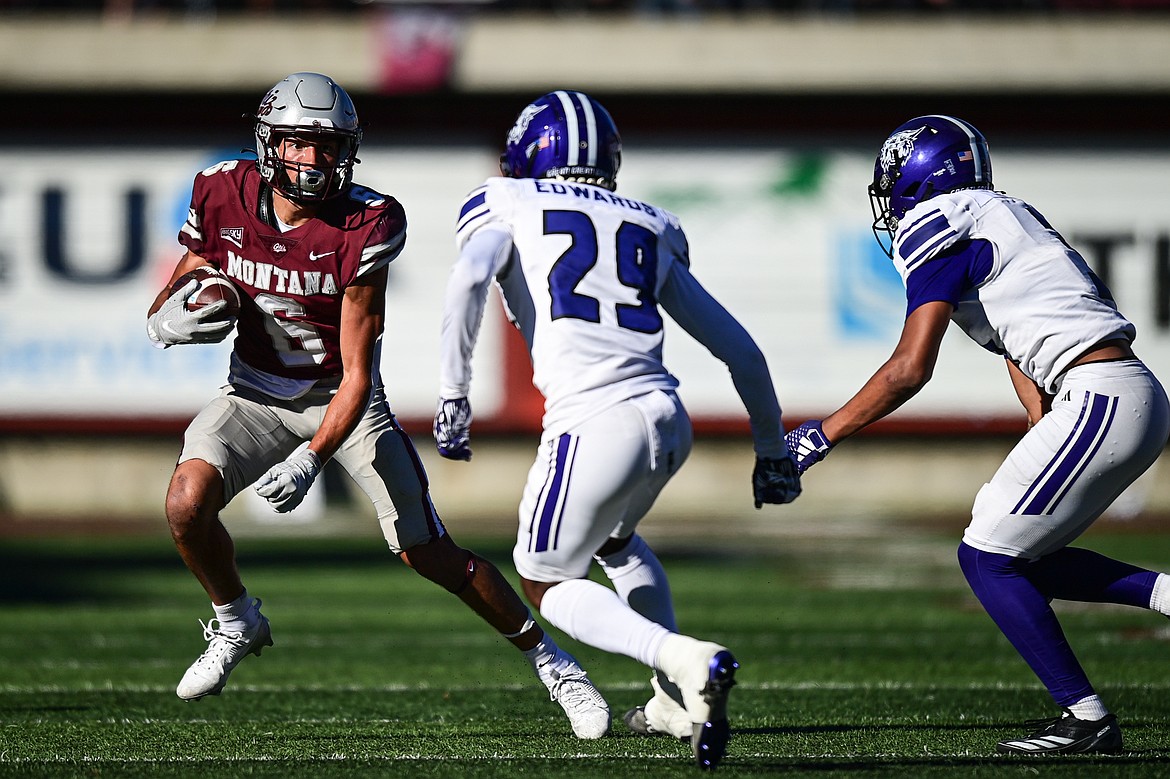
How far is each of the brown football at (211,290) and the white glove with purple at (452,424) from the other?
1.08 metres

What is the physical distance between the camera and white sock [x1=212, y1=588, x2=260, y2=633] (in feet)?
16.3

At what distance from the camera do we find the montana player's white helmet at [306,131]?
496 cm

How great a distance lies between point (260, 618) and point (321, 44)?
12901mm

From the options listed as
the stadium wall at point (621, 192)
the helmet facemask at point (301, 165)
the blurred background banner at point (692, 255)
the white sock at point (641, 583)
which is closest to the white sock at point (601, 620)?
the white sock at point (641, 583)

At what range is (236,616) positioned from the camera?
4988mm

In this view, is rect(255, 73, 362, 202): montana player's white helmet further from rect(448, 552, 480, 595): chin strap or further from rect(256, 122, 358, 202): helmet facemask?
rect(448, 552, 480, 595): chin strap

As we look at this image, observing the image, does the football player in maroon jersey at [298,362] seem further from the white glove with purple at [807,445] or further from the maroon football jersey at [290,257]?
the white glove with purple at [807,445]

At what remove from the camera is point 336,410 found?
484 centimetres

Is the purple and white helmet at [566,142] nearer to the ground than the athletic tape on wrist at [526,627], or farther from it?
farther from it

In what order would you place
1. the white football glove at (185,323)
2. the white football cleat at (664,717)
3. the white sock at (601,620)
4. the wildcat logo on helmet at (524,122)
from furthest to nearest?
the white football glove at (185,323) → the white football cleat at (664,717) → the wildcat logo on helmet at (524,122) → the white sock at (601,620)

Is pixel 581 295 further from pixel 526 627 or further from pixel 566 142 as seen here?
pixel 526 627

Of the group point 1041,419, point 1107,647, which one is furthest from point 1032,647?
point 1107,647

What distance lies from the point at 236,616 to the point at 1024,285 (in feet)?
8.64

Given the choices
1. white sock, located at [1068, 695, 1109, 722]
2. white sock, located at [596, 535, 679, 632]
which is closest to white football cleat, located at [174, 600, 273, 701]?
white sock, located at [596, 535, 679, 632]
